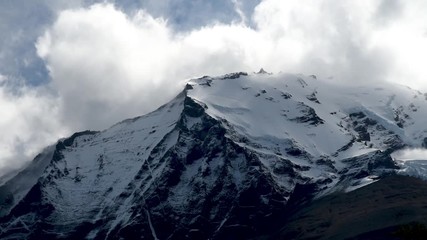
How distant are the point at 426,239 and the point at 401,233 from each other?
4413 mm

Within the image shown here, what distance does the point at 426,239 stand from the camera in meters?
140

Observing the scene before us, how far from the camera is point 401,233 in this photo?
464 feet
